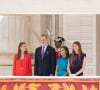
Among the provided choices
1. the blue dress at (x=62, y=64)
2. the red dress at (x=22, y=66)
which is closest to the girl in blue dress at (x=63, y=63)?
the blue dress at (x=62, y=64)

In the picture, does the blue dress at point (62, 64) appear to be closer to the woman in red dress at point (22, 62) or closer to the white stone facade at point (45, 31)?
the woman in red dress at point (22, 62)

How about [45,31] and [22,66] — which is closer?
[22,66]

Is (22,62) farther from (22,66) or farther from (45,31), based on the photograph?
(45,31)

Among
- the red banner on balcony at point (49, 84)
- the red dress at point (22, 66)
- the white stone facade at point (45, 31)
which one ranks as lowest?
the red banner on balcony at point (49, 84)

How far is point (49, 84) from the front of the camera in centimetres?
799

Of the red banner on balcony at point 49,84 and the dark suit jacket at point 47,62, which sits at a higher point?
the dark suit jacket at point 47,62

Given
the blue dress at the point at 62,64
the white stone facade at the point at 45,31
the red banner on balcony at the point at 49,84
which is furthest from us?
the white stone facade at the point at 45,31

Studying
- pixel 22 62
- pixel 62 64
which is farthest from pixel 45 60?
pixel 22 62

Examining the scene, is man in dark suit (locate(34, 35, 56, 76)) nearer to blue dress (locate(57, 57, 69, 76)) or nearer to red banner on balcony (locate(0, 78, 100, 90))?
blue dress (locate(57, 57, 69, 76))

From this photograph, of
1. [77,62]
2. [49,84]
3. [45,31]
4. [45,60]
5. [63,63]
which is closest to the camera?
[49,84]

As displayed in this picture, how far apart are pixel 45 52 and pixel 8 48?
3.61m

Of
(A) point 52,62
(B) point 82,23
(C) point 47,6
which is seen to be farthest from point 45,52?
(B) point 82,23

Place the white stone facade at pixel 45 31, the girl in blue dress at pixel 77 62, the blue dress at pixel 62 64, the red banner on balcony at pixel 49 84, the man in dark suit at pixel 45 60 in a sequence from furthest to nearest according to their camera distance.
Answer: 1. the white stone facade at pixel 45 31
2. the blue dress at pixel 62 64
3. the man in dark suit at pixel 45 60
4. the girl in blue dress at pixel 77 62
5. the red banner on balcony at pixel 49 84

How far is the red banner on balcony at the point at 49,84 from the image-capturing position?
7957 millimetres
